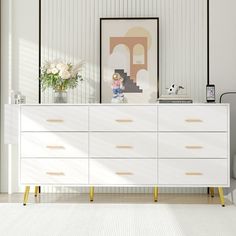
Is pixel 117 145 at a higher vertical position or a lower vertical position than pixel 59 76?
lower

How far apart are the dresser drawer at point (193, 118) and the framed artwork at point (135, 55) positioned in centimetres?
64

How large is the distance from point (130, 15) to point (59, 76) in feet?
3.27

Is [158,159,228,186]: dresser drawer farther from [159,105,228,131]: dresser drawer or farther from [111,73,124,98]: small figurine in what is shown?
[111,73,124,98]: small figurine

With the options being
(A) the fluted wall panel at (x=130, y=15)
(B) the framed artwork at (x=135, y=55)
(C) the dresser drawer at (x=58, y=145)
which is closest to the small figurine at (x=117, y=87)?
(B) the framed artwork at (x=135, y=55)

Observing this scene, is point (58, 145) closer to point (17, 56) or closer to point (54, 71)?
point (54, 71)

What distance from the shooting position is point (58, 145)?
150 inches

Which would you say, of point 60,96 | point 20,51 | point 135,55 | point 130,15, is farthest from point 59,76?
point 130,15

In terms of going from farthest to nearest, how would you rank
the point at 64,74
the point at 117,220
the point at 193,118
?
the point at 64,74, the point at 193,118, the point at 117,220

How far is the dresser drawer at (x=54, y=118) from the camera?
12.4 ft

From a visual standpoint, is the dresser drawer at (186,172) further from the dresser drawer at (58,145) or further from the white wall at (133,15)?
the white wall at (133,15)

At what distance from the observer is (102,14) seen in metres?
4.46

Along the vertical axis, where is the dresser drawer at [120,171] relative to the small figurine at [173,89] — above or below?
below

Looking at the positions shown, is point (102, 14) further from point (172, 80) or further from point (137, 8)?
point (172, 80)

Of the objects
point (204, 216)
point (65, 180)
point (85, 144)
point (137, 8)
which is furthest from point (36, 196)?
point (137, 8)
